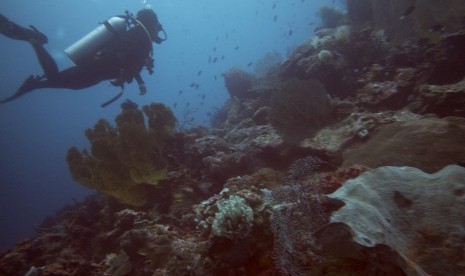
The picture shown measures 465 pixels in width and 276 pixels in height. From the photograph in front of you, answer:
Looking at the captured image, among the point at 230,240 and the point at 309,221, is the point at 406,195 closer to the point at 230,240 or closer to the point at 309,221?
the point at 309,221

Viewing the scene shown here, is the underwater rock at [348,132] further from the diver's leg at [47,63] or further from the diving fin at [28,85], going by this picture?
the diving fin at [28,85]

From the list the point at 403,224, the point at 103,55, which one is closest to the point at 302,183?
the point at 403,224

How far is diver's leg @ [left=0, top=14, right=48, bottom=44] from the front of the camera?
9.90 metres

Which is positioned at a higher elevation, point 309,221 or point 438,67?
point 438,67

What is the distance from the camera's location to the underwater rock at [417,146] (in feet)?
13.4

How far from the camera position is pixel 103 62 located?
32.7 ft

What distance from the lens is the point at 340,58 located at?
8844 millimetres

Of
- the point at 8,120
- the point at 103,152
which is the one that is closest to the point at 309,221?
the point at 103,152

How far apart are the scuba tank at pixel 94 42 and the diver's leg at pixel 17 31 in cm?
152

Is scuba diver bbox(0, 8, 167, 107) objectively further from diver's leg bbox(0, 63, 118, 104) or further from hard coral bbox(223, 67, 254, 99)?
hard coral bbox(223, 67, 254, 99)

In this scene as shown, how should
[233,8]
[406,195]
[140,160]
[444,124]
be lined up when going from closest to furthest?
[406,195] → [444,124] → [140,160] → [233,8]

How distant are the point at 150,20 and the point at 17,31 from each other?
14.3 ft

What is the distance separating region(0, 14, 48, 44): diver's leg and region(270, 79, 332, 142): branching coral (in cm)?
890

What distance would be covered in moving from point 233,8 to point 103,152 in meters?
196
